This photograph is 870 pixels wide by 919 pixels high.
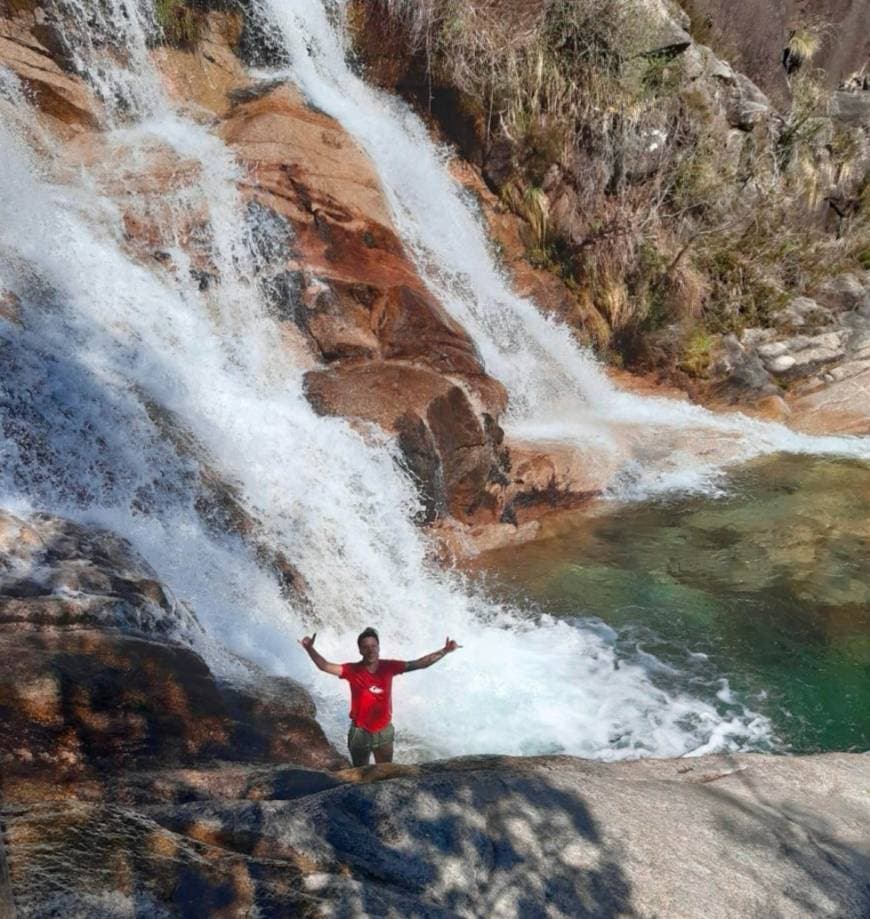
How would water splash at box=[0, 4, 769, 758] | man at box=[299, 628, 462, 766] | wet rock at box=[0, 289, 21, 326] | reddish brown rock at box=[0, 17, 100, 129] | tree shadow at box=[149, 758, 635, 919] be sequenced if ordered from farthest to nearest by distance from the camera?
reddish brown rock at box=[0, 17, 100, 129], wet rock at box=[0, 289, 21, 326], water splash at box=[0, 4, 769, 758], man at box=[299, 628, 462, 766], tree shadow at box=[149, 758, 635, 919]

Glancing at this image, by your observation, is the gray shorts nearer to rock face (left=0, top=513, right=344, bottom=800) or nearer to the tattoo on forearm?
rock face (left=0, top=513, right=344, bottom=800)

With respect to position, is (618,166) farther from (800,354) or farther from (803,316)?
Answer: (800,354)

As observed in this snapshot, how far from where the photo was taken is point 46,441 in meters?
6.10

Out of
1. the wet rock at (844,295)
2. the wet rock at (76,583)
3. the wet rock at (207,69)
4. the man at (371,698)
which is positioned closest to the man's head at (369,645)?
the man at (371,698)

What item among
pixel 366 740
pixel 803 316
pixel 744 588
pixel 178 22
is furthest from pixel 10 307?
pixel 803 316

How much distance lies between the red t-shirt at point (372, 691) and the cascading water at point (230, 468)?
111 cm

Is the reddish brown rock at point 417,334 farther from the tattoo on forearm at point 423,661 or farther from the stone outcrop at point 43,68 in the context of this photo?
the tattoo on forearm at point 423,661

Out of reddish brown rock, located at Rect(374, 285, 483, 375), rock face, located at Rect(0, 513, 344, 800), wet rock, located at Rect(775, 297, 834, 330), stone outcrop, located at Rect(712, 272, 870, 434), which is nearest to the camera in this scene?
Result: rock face, located at Rect(0, 513, 344, 800)

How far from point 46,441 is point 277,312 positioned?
150 inches

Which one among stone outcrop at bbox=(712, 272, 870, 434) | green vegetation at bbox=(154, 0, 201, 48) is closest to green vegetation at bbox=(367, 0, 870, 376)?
stone outcrop at bbox=(712, 272, 870, 434)

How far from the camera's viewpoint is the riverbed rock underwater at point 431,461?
10.5ft

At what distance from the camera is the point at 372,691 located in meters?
4.60

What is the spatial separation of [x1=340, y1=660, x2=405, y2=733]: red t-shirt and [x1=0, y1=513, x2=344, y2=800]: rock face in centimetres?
34

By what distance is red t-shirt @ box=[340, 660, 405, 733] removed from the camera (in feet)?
15.1
